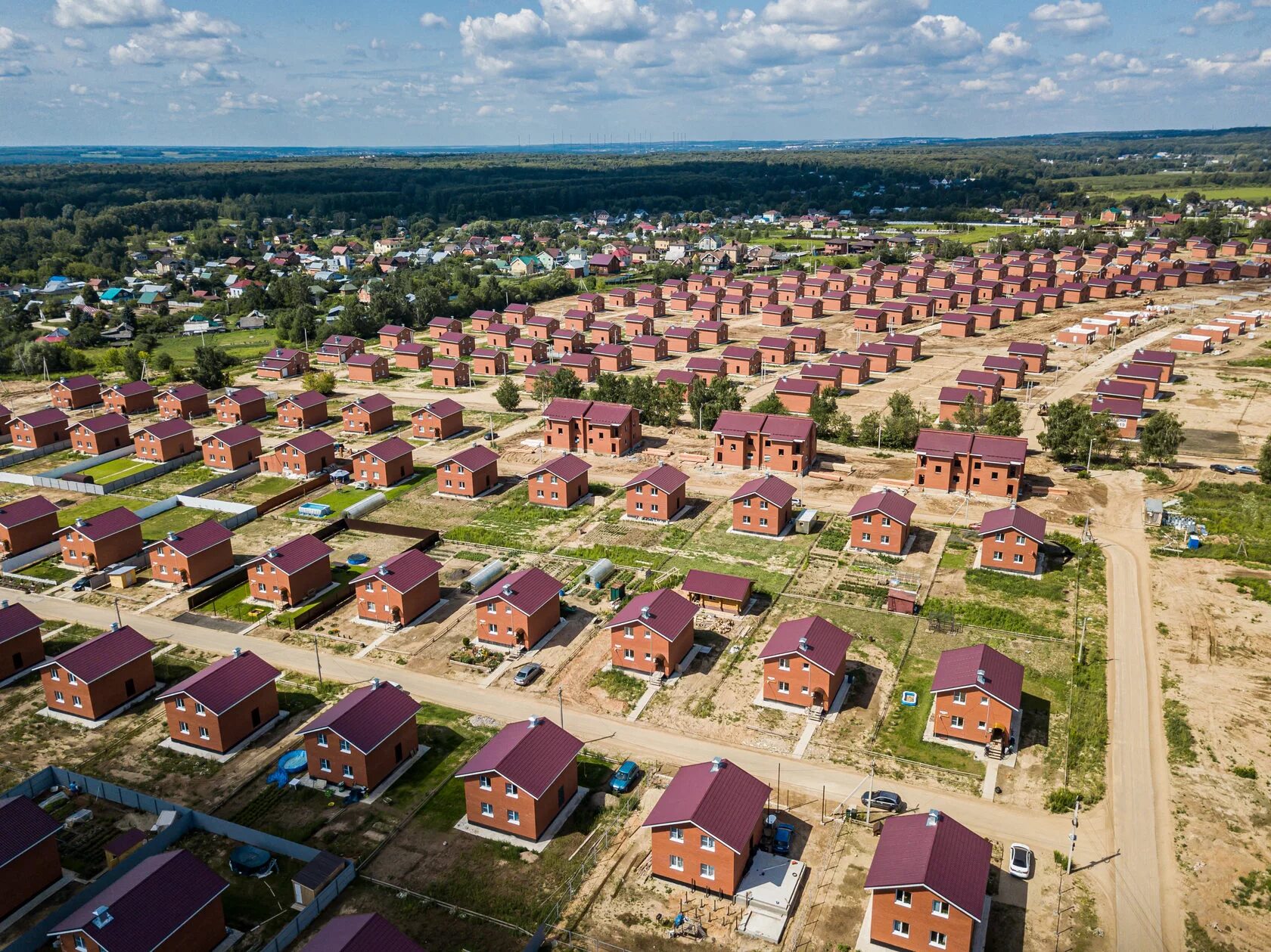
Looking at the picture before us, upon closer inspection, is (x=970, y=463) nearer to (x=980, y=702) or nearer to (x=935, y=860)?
(x=980, y=702)

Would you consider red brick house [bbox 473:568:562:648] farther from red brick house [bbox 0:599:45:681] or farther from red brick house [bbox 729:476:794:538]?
red brick house [bbox 0:599:45:681]

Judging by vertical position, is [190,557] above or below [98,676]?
above

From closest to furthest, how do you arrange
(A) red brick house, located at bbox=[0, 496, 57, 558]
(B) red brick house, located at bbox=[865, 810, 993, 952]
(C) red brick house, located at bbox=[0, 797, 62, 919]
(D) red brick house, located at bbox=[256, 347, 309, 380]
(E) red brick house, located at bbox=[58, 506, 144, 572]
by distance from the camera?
(B) red brick house, located at bbox=[865, 810, 993, 952] < (C) red brick house, located at bbox=[0, 797, 62, 919] < (E) red brick house, located at bbox=[58, 506, 144, 572] < (A) red brick house, located at bbox=[0, 496, 57, 558] < (D) red brick house, located at bbox=[256, 347, 309, 380]

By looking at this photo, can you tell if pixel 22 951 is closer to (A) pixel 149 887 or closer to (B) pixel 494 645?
(A) pixel 149 887

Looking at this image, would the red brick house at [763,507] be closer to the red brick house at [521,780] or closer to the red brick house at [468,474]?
the red brick house at [468,474]

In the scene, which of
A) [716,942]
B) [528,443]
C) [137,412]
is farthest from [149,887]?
[137,412]

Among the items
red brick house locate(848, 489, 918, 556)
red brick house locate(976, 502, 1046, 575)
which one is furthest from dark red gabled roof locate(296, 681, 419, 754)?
red brick house locate(976, 502, 1046, 575)

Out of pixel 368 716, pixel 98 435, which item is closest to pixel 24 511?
pixel 98 435
